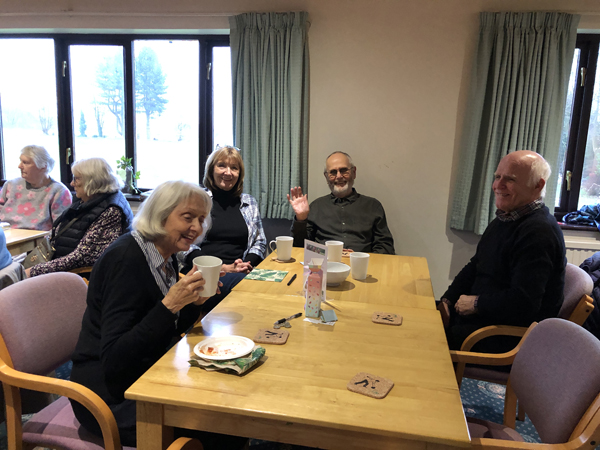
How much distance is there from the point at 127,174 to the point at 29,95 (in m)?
1.33

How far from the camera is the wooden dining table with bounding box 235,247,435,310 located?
1662mm

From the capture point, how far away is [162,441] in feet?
3.31

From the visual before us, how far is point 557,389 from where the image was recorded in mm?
1136

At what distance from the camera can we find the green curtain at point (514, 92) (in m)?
3.01

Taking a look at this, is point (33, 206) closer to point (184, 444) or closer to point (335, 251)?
point (335, 251)

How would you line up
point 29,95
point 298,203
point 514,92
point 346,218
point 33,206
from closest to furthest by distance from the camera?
point 298,203
point 346,218
point 514,92
point 33,206
point 29,95

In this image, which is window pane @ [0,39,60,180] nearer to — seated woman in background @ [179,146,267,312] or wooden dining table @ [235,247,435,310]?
seated woman in background @ [179,146,267,312]

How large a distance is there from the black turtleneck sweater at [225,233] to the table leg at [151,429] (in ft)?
5.55

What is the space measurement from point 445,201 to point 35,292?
2880mm

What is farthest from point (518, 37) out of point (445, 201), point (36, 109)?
point (36, 109)

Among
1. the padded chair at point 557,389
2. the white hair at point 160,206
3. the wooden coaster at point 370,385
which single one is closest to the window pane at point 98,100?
the white hair at point 160,206

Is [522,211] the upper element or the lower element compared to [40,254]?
upper

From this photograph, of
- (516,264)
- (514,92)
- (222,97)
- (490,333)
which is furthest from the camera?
Answer: (222,97)

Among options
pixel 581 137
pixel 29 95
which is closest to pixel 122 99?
pixel 29 95
